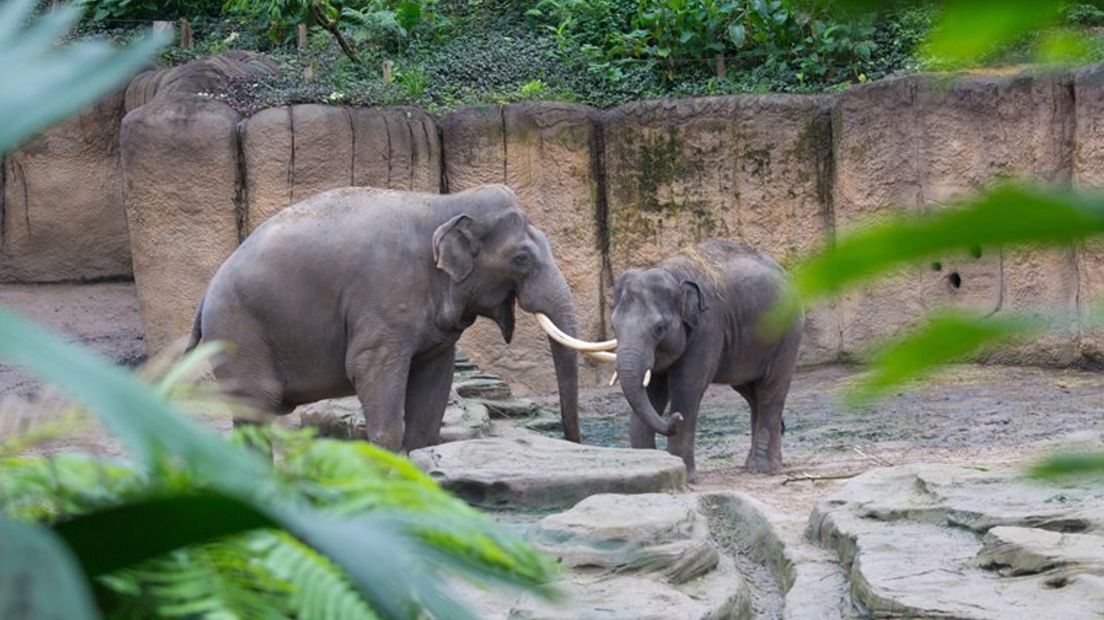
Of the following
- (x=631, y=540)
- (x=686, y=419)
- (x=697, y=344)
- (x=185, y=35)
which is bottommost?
(x=686, y=419)

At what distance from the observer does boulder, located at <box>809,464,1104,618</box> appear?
4.45m

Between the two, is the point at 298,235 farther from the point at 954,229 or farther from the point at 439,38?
the point at 954,229

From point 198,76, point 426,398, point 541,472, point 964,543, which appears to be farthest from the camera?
point 198,76

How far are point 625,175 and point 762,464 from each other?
4.43 metres

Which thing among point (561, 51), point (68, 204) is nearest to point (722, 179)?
point (561, 51)

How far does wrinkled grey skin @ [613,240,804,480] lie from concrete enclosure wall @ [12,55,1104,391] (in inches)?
110

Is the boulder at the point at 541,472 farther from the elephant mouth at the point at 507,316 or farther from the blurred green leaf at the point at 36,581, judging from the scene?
the blurred green leaf at the point at 36,581

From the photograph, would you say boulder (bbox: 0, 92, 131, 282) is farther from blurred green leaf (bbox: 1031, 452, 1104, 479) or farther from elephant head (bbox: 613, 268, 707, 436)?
blurred green leaf (bbox: 1031, 452, 1104, 479)

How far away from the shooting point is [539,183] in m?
13.1

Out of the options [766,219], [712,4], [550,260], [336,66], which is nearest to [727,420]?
[766,219]

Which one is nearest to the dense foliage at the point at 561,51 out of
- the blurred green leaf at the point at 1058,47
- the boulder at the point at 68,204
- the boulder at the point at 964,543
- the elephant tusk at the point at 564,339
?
the boulder at the point at 68,204

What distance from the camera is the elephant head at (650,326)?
9078mm

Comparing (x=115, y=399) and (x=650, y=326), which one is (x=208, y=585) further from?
(x=650, y=326)

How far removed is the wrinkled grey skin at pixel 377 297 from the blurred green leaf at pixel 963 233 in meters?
8.38
